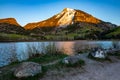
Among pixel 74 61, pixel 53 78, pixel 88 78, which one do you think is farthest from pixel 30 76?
pixel 74 61

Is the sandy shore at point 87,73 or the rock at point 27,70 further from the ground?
the rock at point 27,70

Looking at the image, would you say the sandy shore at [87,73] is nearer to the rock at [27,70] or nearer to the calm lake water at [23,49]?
the rock at [27,70]

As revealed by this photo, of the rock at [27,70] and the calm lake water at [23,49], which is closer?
the rock at [27,70]

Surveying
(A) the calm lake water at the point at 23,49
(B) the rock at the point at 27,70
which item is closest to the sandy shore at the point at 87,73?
(B) the rock at the point at 27,70

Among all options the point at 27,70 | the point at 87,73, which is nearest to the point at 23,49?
the point at 87,73

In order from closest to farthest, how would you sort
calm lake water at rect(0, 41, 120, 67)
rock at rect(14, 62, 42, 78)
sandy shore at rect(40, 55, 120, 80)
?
rock at rect(14, 62, 42, 78), sandy shore at rect(40, 55, 120, 80), calm lake water at rect(0, 41, 120, 67)

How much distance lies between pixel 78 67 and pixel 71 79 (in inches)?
119

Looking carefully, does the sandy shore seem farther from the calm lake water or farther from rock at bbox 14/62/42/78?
the calm lake water

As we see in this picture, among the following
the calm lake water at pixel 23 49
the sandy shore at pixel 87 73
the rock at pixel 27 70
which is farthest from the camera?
Result: the calm lake water at pixel 23 49

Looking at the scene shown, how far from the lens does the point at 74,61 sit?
16797 millimetres

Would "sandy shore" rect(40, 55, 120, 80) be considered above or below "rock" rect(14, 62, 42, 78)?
below

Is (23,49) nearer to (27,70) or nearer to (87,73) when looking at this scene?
(87,73)

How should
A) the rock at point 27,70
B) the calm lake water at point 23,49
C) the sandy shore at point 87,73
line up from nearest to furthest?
1. the rock at point 27,70
2. the sandy shore at point 87,73
3. the calm lake water at point 23,49

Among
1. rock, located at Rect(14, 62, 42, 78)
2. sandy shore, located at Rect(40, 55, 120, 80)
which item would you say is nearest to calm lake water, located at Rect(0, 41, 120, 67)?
sandy shore, located at Rect(40, 55, 120, 80)
